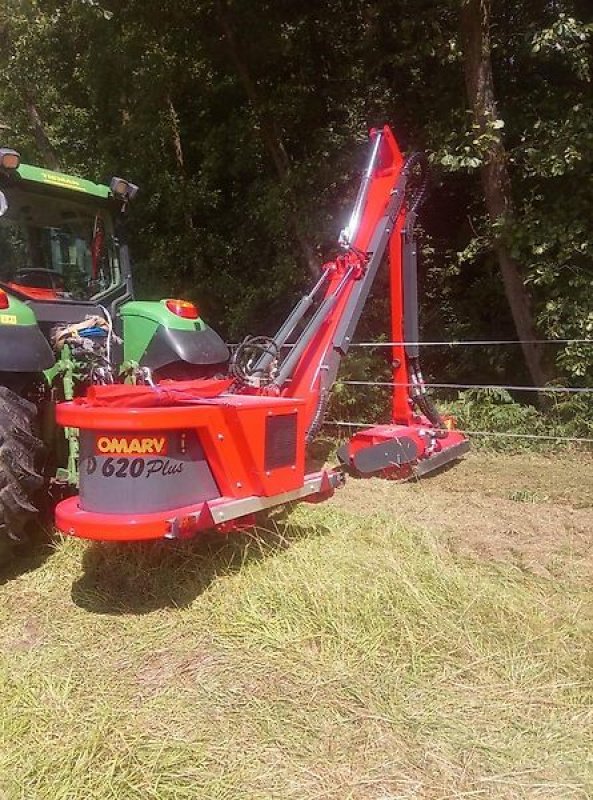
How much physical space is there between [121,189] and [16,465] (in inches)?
78.2

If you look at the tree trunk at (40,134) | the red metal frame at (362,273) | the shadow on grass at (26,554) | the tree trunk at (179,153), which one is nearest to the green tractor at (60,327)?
the shadow on grass at (26,554)

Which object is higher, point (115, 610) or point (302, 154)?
point (302, 154)

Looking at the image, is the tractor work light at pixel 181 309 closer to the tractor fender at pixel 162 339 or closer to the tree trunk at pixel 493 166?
the tractor fender at pixel 162 339

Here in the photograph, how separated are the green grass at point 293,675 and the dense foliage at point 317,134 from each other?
11.5ft

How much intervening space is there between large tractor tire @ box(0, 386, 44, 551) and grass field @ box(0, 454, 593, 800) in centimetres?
37

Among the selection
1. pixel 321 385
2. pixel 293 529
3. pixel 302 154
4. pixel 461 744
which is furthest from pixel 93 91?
pixel 461 744

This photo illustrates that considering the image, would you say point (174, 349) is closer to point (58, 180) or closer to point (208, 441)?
point (208, 441)

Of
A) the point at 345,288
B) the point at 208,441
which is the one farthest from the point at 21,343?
the point at 345,288

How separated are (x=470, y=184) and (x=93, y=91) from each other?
5.03 m

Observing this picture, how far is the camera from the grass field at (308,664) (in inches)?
82.3

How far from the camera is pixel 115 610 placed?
3186mm

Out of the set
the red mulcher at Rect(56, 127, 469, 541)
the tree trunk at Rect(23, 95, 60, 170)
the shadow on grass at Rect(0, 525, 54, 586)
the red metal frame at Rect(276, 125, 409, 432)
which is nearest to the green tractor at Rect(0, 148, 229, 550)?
the shadow on grass at Rect(0, 525, 54, 586)

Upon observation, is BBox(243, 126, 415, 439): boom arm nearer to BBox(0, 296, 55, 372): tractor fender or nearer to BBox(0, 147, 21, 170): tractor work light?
BBox(0, 296, 55, 372): tractor fender

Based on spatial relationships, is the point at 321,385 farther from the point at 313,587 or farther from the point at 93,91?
the point at 93,91
